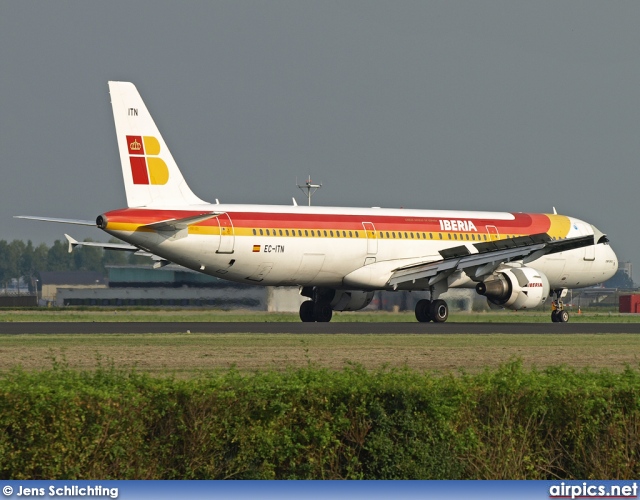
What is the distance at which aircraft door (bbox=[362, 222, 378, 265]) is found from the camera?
4459 cm

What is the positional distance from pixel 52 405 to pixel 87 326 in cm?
2936

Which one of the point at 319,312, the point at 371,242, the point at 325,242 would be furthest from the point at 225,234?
the point at 319,312

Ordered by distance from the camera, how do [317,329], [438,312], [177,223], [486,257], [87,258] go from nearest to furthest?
[317,329] < [177,223] < [486,257] < [438,312] < [87,258]

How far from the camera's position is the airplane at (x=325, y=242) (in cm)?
4050

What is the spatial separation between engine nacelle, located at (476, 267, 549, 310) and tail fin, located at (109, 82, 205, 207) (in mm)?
11623

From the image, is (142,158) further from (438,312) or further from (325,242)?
(438,312)

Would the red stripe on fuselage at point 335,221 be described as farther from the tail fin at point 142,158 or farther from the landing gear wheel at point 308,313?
the landing gear wheel at point 308,313

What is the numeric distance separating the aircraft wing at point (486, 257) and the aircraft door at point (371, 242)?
1.10 m

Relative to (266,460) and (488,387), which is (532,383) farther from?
(266,460)

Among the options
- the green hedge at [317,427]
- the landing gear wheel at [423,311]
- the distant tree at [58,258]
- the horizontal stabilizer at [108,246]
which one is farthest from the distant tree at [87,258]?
the green hedge at [317,427]
